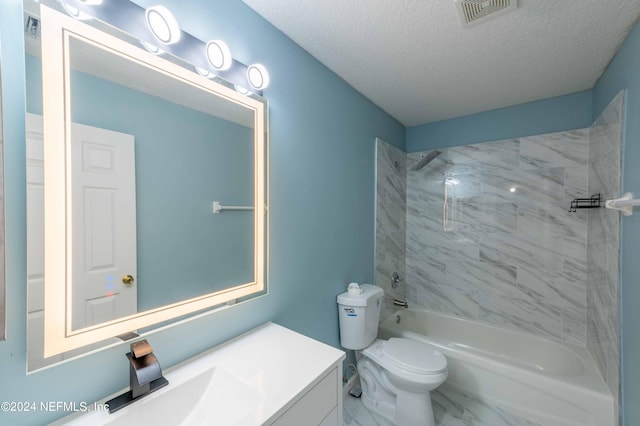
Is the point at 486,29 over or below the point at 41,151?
over

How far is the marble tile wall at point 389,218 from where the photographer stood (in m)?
2.31

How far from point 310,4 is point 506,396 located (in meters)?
2.68

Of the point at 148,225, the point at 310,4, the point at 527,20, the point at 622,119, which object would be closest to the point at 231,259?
the point at 148,225

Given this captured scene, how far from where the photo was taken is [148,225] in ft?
3.07

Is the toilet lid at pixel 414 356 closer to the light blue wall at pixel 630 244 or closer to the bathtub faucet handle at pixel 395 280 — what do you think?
the bathtub faucet handle at pixel 395 280

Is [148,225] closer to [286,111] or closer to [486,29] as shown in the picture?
[286,111]

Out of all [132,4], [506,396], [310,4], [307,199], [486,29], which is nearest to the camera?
[132,4]

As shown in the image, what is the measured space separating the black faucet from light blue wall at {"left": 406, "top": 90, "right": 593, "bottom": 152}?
2852 mm

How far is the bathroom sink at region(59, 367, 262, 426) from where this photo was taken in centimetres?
72

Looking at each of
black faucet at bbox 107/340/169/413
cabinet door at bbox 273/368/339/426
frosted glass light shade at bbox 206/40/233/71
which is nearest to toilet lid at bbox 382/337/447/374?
cabinet door at bbox 273/368/339/426

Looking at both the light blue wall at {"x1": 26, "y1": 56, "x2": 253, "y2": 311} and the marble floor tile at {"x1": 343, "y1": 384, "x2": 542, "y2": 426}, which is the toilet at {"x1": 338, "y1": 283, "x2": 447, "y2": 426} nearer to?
the marble floor tile at {"x1": 343, "y1": 384, "x2": 542, "y2": 426}

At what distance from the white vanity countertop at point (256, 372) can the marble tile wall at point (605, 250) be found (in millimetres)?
1692

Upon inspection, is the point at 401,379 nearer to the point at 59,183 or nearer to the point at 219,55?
the point at 59,183

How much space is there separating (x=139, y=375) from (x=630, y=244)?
2204 millimetres
